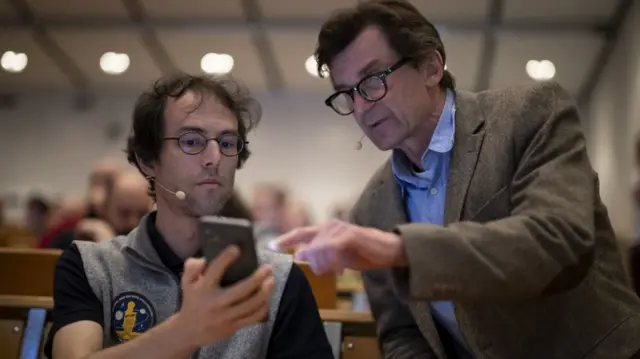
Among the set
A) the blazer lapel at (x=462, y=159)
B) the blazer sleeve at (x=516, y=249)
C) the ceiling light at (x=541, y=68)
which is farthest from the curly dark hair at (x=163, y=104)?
the ceiling light at (x=541, y=68)

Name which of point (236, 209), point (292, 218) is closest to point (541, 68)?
point (292, 218)

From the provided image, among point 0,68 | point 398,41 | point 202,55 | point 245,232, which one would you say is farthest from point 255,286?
point 0,68

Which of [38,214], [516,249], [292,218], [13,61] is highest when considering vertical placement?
[13,61]

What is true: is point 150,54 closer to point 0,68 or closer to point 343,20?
point 0,68

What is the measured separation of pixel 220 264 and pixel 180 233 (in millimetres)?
562

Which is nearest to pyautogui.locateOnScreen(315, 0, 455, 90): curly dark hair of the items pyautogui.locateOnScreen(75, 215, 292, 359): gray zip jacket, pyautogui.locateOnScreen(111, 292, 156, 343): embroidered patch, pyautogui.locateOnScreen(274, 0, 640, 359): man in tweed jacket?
pyautogui.locateOnScreen(274, 0, 640, 359): man in tweed jacket

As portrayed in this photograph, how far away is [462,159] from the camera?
4.66ft

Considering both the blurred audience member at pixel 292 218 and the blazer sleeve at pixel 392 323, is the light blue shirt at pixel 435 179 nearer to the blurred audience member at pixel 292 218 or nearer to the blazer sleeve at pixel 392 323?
the blazer sleeve at pixel 392 323

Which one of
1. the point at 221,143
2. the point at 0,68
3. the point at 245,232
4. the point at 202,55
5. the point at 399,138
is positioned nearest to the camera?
the point at 245,232

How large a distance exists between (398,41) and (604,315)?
2.18 feet

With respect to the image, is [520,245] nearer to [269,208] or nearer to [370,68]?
[370,68]

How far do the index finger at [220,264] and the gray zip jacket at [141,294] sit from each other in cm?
44

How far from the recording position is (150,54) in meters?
7.25

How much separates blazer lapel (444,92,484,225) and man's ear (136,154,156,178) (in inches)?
28.2
